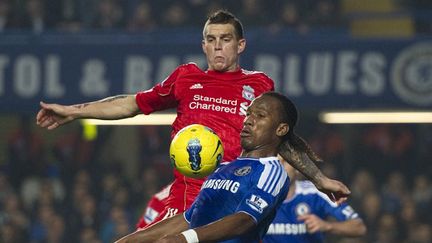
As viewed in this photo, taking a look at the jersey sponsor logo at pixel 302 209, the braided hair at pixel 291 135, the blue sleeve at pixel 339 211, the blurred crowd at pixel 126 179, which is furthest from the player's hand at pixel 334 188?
the blurred crowd at pixel 126 179

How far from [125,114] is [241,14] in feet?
32.3

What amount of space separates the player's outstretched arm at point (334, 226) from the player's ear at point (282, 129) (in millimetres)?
3548

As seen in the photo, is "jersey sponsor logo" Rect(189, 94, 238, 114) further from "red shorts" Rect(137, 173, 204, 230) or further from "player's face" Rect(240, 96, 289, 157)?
"player's face" Rect(240, 96, 289, 157)

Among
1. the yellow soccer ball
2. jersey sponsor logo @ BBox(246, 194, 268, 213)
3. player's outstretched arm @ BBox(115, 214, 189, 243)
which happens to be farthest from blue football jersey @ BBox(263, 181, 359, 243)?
jersey sponsor logo @ BBox(246, 194, 268, 213)

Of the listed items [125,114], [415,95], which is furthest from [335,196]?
[415,95]

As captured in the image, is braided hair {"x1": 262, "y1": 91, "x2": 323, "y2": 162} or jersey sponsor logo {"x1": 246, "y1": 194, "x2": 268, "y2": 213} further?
braided hair {"x1": 262, "y1": 91, "x2": 323, "y2": 162}

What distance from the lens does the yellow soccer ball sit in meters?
7.93

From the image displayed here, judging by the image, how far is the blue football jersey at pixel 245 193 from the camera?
720cm

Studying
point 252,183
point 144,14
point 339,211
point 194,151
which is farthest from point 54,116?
point 144,14

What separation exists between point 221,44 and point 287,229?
9.28 feet

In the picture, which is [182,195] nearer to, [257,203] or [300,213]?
[257,203]

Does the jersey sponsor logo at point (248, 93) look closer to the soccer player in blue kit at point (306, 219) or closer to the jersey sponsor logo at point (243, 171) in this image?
the jersey sponsor logo at point (243, 171)

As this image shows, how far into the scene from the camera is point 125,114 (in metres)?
9.09

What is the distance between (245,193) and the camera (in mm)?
7246
